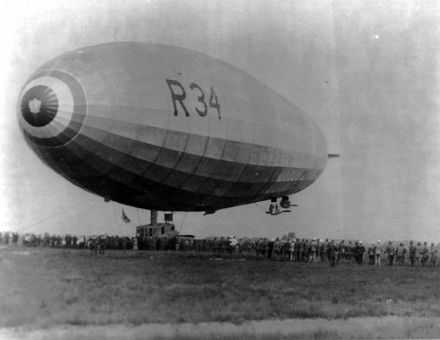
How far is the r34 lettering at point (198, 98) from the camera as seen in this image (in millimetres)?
15030

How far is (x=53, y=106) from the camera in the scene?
44.4 feet

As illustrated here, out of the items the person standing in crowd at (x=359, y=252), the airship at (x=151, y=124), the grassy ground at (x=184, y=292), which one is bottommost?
the grassy ground at (x=184, y=292)

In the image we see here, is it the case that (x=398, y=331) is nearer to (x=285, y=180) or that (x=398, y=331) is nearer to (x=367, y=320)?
(x=367, y=320)

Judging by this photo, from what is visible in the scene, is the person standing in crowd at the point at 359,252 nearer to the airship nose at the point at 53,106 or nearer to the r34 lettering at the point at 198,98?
the r34 lettering at the point at 198,98

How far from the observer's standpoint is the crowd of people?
21.0m

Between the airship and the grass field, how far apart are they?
256cm

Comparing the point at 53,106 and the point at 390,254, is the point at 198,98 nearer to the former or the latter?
the point at 53,106

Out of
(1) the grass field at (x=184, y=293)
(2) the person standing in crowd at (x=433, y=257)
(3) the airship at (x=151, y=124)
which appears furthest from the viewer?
(2) the person standing in crowd at (x=433, y=257)

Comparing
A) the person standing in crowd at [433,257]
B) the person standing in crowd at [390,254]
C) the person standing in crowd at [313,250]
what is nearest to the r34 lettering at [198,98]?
the person standing in crowd at [313,250]

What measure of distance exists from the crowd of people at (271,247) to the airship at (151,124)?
11.3 ft

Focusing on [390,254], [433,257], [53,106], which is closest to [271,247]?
[390,254]

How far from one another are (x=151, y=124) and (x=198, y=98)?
189 centimetres

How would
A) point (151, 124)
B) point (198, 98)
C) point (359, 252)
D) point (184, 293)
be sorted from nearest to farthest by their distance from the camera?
point (184, 293), point (151, 124), point (198, 98), point (359, 252)

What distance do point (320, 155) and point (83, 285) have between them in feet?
49.2
